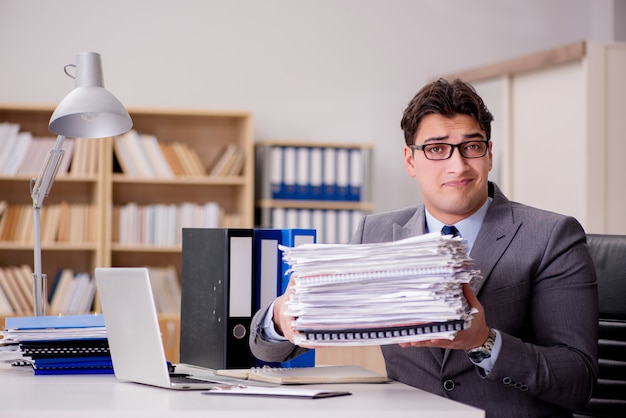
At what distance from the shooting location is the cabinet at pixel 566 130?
451 cm

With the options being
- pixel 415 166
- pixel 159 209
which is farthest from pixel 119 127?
pixel 159 209

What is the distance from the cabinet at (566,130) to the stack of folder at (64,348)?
318cm

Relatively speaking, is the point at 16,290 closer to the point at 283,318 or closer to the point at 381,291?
the point at 283,318

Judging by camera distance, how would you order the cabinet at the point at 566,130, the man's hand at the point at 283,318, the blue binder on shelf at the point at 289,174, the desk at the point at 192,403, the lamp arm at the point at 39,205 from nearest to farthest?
1. the desk at the point at 192,403
2. the man's hand at the point at 283,318
3. the lamp arm at the point at 39,205
4. the cabinet at the point at 566,130
5. the blue binder on shelf at the point at 289,174

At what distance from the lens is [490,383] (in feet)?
5.98

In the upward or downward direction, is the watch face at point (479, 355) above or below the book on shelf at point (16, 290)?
above

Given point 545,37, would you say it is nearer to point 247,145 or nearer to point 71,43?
point 247,145

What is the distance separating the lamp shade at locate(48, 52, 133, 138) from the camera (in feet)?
6.87

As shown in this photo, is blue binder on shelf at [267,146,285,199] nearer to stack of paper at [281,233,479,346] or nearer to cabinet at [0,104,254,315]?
cabinet at [0,104,254,315]

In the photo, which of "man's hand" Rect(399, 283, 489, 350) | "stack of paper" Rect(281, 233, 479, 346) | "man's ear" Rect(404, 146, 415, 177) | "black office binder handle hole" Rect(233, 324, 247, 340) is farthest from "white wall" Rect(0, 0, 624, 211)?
"stack of paper" Rect(281, 233, 479, 346)

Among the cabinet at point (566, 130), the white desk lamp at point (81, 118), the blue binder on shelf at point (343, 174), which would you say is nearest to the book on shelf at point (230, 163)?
the blue binder on shelf at point (343, 174)

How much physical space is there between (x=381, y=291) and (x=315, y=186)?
3.67 meters

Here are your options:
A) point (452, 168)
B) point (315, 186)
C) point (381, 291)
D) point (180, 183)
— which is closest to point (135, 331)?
point (381, 291)

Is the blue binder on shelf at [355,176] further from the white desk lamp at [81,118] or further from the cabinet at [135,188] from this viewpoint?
the white desk lamp at [81,118]
